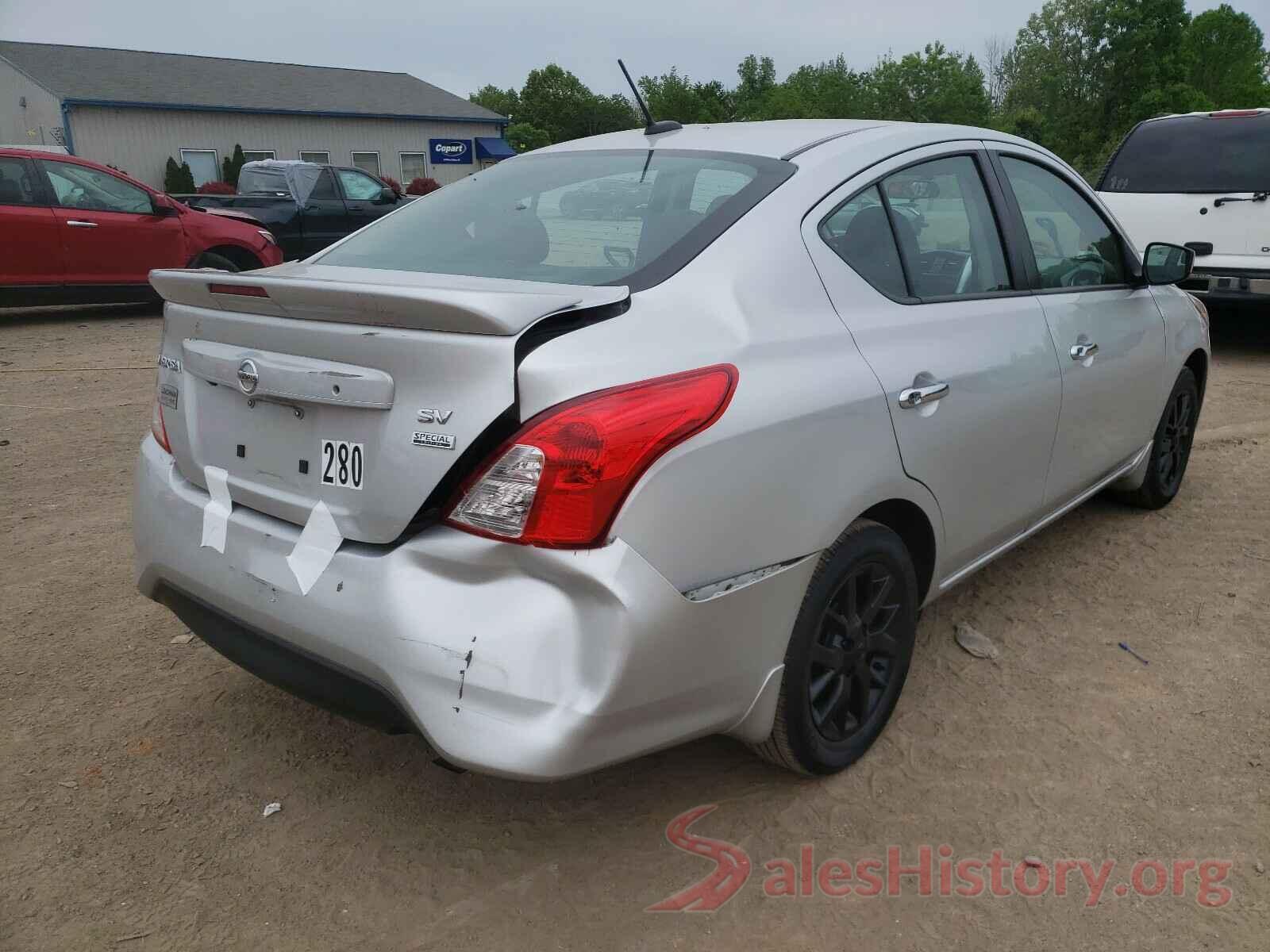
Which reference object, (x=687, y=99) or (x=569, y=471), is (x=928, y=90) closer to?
(x=687, y=99)

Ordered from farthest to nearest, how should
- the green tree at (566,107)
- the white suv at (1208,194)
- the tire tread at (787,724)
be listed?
1. the green tree at (566,107)
2. the white suv at (1208,194)
3. the tire tread at (787,724)

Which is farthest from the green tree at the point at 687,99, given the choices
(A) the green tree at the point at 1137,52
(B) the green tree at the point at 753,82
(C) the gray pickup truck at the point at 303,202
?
(C) the gray pickup truck at the point at 303,202

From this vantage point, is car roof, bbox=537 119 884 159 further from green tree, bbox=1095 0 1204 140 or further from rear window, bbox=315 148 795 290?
green tree, bbox=1095 0 1204 140

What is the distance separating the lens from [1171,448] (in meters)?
4.55

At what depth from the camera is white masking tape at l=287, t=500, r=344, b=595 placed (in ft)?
6.91

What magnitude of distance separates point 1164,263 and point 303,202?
1164cm

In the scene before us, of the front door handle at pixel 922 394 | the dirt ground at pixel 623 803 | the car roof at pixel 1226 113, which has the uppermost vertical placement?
the car roof at pixel 1226 113

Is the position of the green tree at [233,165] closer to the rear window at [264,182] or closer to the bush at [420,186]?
the bush at [420,186]

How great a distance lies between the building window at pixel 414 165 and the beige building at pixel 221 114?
0.04 metres

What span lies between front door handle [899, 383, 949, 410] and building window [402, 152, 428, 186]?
3626cm

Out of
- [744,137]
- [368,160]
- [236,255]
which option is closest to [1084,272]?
[744,137]

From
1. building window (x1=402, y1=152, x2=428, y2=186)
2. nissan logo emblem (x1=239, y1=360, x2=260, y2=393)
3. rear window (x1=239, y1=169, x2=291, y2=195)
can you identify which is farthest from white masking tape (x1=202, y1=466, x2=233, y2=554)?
building window (x1=402, y1=152, x2=428, y2=186)

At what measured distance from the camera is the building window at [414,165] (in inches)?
1439

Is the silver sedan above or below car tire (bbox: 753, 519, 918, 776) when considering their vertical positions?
above
